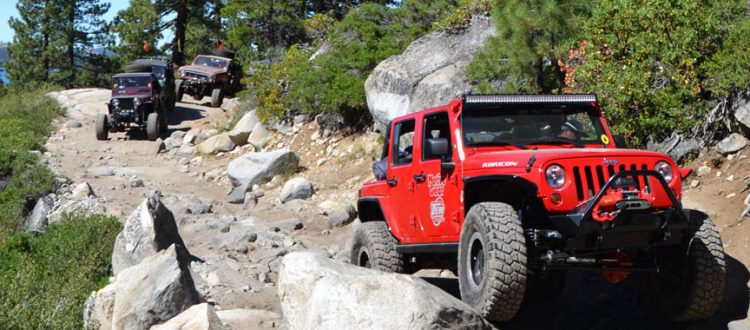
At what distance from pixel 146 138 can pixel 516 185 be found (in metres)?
21.6

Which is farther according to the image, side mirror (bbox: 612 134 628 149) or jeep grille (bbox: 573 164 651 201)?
side mirror (bbox: 612 134 628 149)

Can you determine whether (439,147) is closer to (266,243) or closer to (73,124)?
(266,243)

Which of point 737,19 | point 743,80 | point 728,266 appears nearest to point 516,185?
point 728,266

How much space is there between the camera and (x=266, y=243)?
13.7 m

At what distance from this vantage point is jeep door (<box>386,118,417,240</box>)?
820 cm

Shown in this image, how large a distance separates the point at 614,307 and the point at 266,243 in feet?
21.1

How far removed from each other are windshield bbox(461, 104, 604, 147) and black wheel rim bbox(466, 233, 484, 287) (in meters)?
0.95

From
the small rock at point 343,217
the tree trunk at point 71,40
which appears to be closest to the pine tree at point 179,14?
the tree trunk at point 71,40

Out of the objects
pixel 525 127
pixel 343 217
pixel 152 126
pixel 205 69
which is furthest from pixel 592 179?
pixel 205 69

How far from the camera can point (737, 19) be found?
37.1 ft

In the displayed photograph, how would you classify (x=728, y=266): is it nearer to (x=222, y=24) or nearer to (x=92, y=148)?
(x=92, y=148)

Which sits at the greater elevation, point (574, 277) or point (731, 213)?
point (731, 213)

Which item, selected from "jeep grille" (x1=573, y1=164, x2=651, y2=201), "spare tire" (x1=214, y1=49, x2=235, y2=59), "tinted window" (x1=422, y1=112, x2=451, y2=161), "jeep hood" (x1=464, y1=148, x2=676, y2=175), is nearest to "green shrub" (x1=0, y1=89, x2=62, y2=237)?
"spare tire" (x1=214, y1=49, x2=235, y2=59)

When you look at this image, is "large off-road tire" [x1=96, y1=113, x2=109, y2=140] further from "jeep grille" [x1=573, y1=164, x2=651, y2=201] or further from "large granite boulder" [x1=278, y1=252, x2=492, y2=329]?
"jeep grille" [x1=573, y1=164, x2=651, y2=201]
